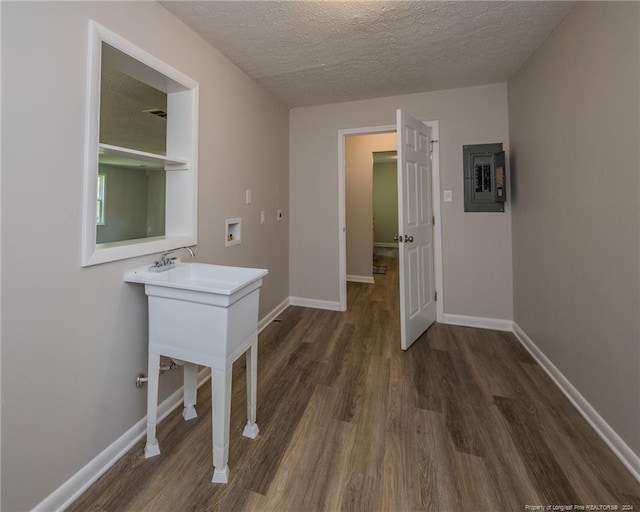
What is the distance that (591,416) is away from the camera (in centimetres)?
161

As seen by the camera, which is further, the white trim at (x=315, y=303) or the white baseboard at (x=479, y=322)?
the white trim at (x=315, y=303)

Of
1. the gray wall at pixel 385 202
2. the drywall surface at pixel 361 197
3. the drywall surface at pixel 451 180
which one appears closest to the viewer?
the drywall surface at pixel 451 180

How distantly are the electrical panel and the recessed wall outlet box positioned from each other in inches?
88.1

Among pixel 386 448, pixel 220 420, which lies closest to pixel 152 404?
pixel 220 420

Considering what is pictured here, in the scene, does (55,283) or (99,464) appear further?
(99,464)

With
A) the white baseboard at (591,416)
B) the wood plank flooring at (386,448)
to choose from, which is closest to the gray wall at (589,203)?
the white baseboard at (591,416)

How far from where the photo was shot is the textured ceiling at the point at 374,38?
1.75 metres

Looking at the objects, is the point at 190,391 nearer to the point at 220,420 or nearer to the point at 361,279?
the point at 220,420

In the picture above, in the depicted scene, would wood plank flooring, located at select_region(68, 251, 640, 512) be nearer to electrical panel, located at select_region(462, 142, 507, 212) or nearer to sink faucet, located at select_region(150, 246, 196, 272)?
sink faucet, located at select_region(150, 246, 196, 272)

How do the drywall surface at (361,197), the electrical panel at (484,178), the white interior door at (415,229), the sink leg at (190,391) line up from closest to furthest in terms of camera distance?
1. the sink leg at (190,391)
2. the white interior door at (415,229)
3. the electrical panel at (484,178)
4. the drywall surface at (361,197)

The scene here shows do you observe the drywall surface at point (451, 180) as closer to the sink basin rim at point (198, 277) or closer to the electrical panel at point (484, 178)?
the electrical panel at point (484, 178)

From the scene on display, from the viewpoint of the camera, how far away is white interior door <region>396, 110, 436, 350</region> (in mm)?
2490

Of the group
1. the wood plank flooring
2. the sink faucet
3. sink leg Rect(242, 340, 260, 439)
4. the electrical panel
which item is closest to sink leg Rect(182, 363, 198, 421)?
the wood plank flooring

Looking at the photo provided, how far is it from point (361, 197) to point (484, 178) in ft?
7.42
